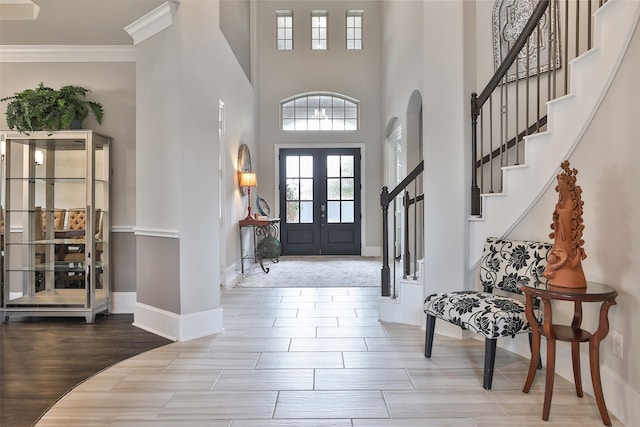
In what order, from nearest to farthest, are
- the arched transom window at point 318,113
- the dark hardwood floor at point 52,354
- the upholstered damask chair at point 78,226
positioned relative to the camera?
the dark hardwood floor at point 52,354
the upholstered damask chair at point 78,226
the arched transom window at point 318,113

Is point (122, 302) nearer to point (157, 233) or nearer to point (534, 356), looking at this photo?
point (157, 233)

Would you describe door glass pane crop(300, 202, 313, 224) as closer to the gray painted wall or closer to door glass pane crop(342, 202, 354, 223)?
door glass pane crop(342, 202, 354, 223)

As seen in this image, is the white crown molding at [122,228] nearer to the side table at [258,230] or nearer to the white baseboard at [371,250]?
the side table at [258,230]

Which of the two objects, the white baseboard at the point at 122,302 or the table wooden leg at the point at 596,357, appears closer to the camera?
the table wooden leg at the point at 596,357

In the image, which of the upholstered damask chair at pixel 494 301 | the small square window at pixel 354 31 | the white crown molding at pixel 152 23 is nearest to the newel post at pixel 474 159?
the upholstered damask chair at pixel 494 301

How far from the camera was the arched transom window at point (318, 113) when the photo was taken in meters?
8.52

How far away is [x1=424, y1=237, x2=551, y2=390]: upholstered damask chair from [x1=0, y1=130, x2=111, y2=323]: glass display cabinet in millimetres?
3162

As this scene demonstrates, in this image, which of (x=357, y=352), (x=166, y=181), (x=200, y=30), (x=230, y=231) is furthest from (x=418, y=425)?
(x=230, y=231)

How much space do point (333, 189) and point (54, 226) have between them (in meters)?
5.41

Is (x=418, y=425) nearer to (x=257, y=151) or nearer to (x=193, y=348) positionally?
(x=193, y=348)

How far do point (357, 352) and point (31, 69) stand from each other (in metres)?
4.23

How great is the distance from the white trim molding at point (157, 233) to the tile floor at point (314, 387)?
0.88m

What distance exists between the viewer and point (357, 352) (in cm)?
299

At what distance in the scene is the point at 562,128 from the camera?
8.19 feet
